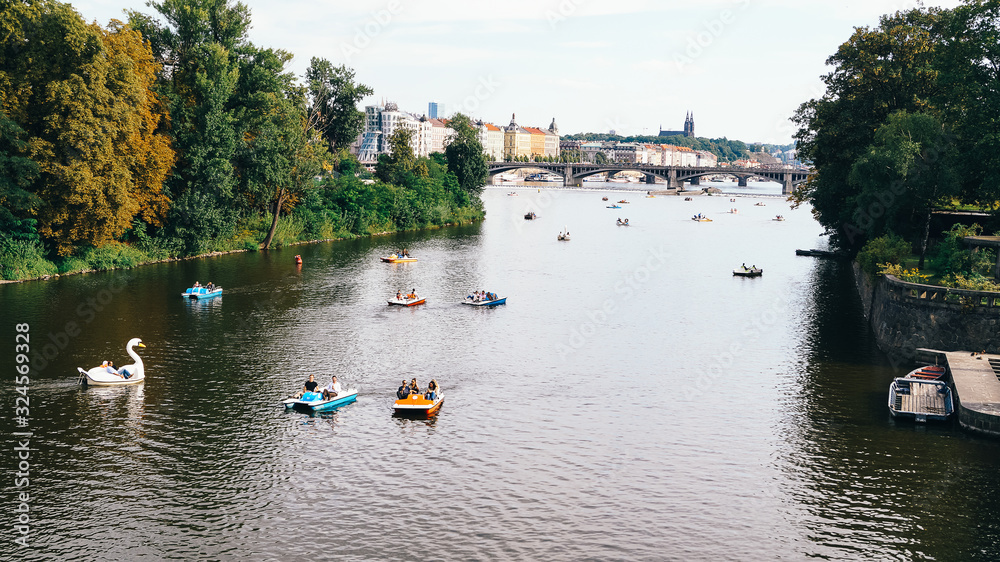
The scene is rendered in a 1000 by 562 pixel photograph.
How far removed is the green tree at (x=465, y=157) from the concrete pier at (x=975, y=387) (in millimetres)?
116040

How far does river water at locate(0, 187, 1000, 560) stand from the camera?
27906mm

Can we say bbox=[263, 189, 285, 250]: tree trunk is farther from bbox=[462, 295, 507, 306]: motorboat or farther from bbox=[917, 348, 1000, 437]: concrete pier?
bbox=[917, 348, 1000, 437]: concrete pier

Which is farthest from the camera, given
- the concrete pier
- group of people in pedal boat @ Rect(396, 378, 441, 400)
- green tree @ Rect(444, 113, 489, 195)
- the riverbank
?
green tree @ Rect(444, 113, 489, 195)

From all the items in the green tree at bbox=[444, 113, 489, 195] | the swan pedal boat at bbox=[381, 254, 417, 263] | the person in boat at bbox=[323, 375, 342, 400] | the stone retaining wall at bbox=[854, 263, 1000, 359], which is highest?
the green tree at bbox=[444, 113, 489, 195]

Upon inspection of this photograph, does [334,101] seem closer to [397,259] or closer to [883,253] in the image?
[397,259]

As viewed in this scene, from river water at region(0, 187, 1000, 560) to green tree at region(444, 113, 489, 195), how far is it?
3560 inches

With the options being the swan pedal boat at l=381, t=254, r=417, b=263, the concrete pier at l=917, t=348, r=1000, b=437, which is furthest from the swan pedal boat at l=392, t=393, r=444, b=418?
the swan pedal boat at l=381, t=254, r=417, b=263

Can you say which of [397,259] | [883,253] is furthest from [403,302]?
[883,253]

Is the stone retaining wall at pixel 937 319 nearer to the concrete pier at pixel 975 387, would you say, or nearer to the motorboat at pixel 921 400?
the concrete pier at pixel 975 387

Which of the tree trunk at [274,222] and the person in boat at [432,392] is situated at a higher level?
the tree trunk at [274,222]

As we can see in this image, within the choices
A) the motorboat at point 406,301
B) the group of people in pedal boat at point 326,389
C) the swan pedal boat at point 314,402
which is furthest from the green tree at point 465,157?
the swan pedal boat at point 314,402

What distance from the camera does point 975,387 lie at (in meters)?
41.6

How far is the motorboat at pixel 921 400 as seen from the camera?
3982 cm

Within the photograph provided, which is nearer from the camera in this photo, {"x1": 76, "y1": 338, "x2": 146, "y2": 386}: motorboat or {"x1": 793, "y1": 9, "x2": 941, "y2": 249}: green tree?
{"x1": 76, "y1": 338, "x2": 146, "y2": 386}: motorboat
